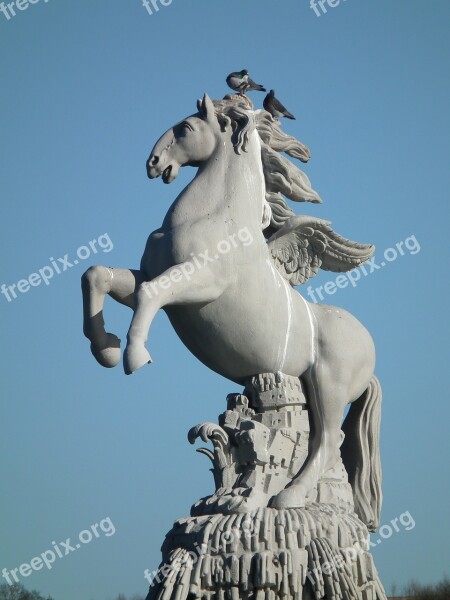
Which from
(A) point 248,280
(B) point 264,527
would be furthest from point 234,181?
(B) point 264,527

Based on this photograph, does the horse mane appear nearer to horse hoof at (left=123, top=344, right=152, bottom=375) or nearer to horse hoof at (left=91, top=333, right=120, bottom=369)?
horse hoof at (left=91, top=333, right=120, bottom=369)

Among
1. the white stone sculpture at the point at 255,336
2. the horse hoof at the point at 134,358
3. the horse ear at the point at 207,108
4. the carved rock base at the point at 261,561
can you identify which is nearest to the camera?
the horse hoof at the point at 134,358

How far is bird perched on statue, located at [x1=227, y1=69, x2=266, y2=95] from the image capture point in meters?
8.77

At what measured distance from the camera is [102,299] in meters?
7.90

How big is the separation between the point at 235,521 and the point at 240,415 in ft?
3.20

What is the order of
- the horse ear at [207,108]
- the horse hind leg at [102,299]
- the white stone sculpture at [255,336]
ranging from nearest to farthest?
→ the white stone sculpture at [255,336] < the horse hind leg at [102,299] < the horse ear at [207,108]

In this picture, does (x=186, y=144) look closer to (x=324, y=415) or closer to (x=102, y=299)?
(x=102, y=299)

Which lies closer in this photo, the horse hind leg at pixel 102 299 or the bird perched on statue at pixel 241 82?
the horse hind leg at pixel 102 299

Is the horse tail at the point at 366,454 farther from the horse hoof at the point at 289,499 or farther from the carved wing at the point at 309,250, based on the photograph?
the horse hoof at the point at 289,499

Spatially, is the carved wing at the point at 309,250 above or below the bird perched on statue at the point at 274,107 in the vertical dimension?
below

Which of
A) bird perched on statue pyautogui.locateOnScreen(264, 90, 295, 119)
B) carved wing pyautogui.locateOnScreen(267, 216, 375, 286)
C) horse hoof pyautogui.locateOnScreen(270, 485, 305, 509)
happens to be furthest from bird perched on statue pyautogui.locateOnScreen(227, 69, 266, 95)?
horse hoof pyautogui.locateOnScreen(270, 485, 305, 509)

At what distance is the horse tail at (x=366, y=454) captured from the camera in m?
9.05

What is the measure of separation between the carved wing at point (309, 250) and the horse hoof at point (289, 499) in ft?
5.81

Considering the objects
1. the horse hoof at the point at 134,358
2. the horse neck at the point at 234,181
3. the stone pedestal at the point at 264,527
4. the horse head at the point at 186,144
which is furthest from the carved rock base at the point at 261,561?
the horse head at the point at 186,144
